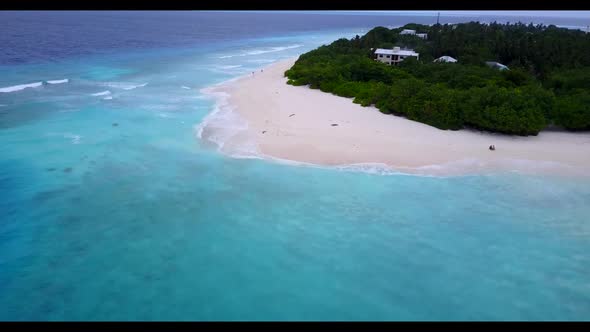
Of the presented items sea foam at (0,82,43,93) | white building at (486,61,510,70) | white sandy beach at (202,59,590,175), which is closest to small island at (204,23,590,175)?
white sandy beach at (202,59,590,175)

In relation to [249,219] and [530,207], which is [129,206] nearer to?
[249,219]

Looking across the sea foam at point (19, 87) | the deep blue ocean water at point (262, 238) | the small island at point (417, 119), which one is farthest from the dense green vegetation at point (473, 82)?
the sea foam at point (19, 87)

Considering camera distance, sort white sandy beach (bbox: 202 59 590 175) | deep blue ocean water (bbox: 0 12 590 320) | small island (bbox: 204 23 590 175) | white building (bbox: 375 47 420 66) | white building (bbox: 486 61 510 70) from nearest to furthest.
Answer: deep blue ocean water (bbox: 0 12 590 320), white sandy beach (bbox: 202 59 590 175), small island (bbox: 204 23 590 175), white building (bbox: 486 61 510 70), white building (bbox: 375 47 420 66)

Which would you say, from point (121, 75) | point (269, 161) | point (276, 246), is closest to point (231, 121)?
point (269, 161)

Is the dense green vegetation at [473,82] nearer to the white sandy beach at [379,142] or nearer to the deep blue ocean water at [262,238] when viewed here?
the white sandy beach at [379,142]

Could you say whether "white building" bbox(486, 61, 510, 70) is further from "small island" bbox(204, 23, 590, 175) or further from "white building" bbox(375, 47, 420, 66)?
"white building" bbox(375, 47, 420, 66)

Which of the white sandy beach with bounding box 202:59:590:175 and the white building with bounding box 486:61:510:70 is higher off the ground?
the white building with bounding box 486:61:510:70

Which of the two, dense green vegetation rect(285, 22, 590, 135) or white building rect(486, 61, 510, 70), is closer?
dense green vegetation rect(285, 22, 590, 135)

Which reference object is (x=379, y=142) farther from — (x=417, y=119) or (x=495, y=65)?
(x=495, y=65)
